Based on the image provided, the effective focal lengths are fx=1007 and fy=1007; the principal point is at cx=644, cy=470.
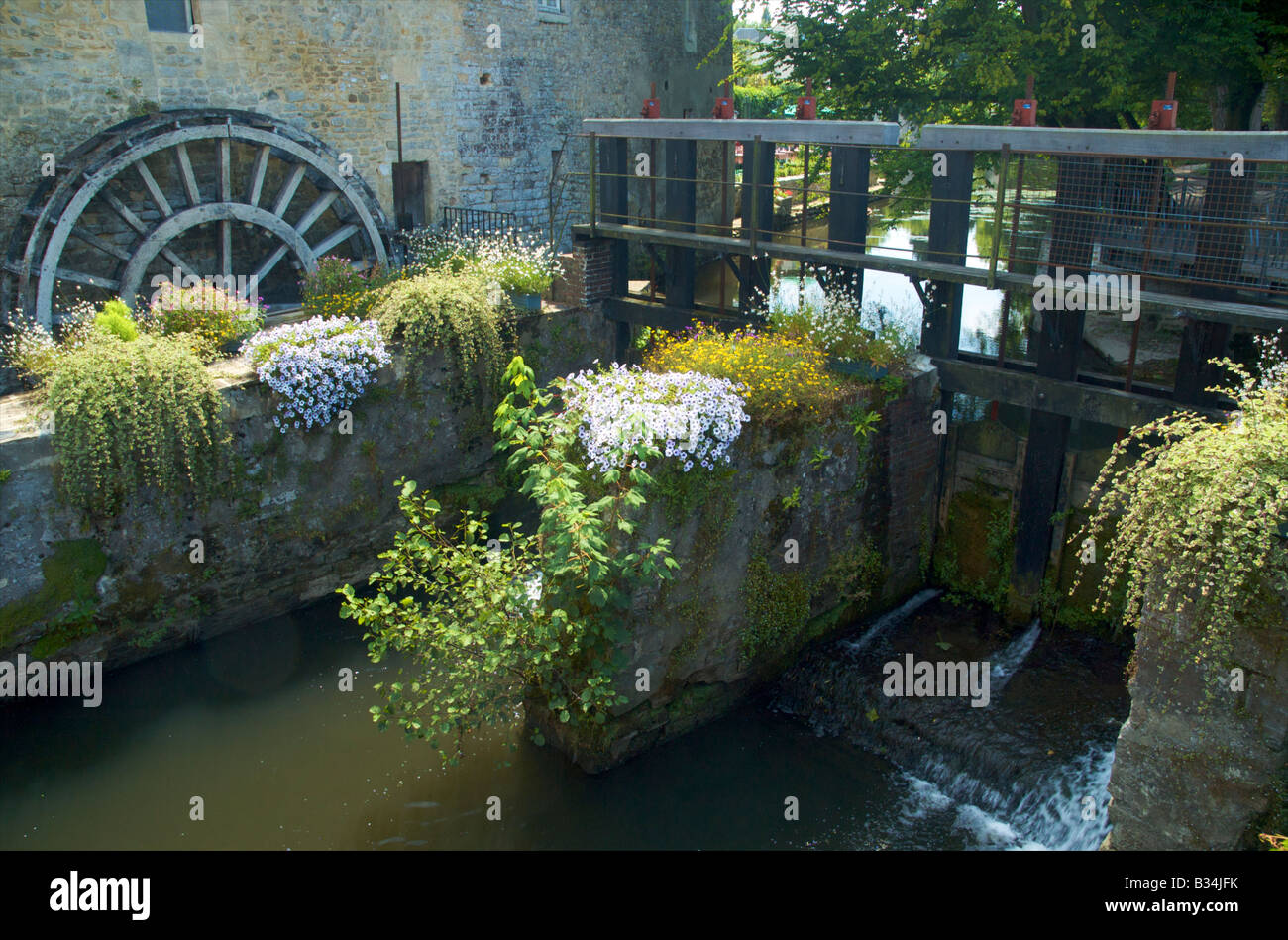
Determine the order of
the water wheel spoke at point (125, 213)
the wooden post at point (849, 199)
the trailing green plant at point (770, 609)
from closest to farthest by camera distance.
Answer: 1. the trailing green plant at point (770, 609)
2. the wooden post at point (849, 199)
3. the water wheel spoke at point (125, 213)

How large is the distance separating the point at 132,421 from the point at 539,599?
3.85 meters

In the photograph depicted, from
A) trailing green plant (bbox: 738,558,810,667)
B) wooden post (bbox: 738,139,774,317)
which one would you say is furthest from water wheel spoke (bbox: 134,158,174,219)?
trailing green plant (bbox: 738,558,810,667)

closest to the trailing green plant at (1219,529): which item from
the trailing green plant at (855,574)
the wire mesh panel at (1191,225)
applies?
the wire mesh panel at (1191,225)

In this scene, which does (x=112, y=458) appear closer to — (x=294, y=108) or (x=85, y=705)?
(x=85, y=705)

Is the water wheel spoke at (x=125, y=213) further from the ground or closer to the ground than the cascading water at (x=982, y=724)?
further from the ground

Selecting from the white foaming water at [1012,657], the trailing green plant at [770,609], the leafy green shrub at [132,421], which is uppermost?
the leafy green shrub at [132,421]

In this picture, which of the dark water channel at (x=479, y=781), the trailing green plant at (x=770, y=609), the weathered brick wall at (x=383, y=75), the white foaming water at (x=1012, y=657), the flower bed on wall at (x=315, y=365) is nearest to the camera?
the dark water channel at (x=479, y=781)

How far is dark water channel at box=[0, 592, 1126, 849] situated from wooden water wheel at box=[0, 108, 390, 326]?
15.8 feet

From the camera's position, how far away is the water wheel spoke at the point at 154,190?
11.0 metres

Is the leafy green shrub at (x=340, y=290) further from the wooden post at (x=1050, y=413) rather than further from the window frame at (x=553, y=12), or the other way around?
the wooden post at (x=1050, y=413)

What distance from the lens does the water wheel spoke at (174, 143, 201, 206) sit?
37.1ft

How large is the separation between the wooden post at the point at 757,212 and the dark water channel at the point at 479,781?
4017mm

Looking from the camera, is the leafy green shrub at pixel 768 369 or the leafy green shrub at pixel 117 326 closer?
the leafy green shrub at pixel 768 369

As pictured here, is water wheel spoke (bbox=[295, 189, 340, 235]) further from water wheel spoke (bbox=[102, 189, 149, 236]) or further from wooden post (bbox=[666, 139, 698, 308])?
wooden post (bbox=[666, 139, 698, 308])
